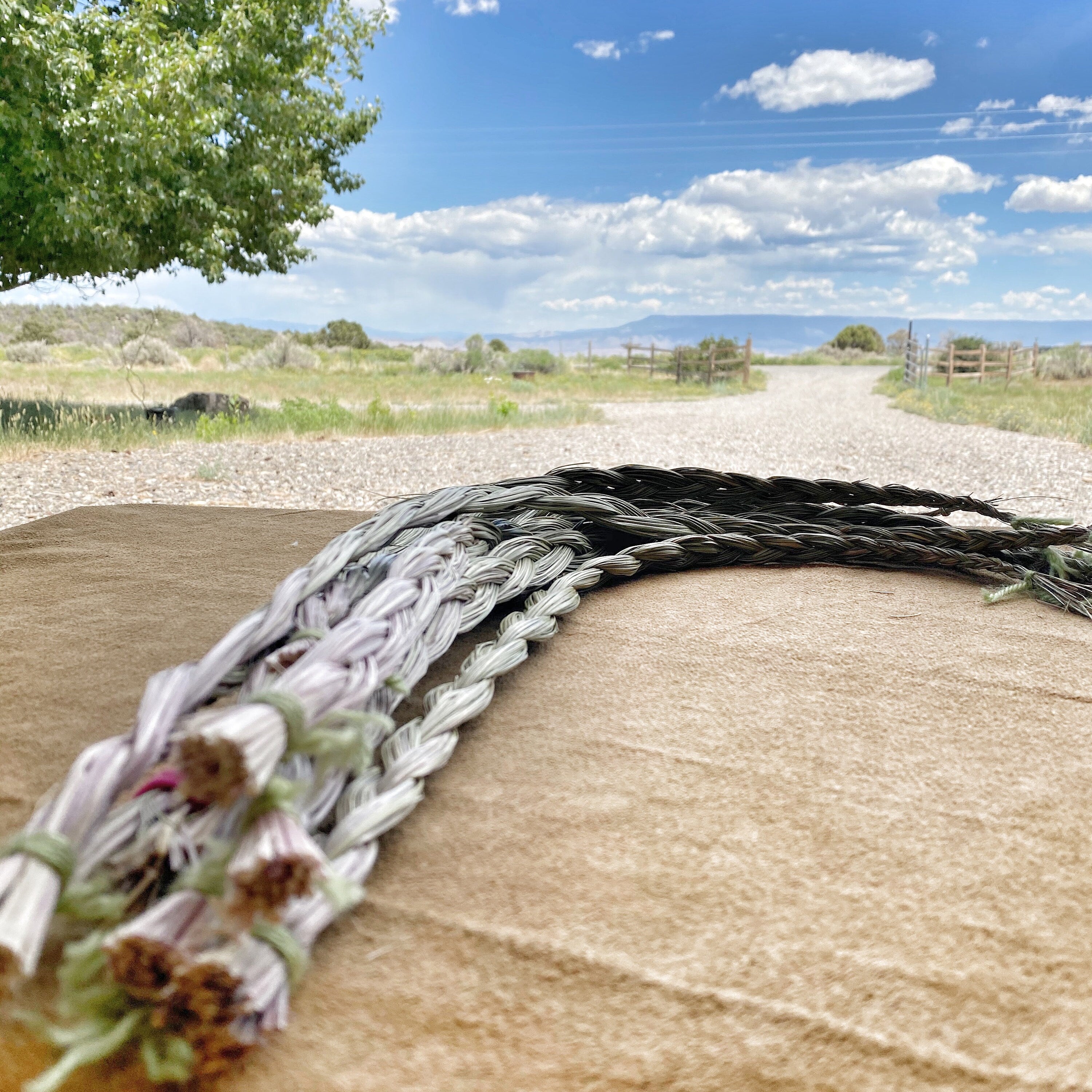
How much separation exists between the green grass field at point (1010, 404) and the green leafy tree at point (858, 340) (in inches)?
697

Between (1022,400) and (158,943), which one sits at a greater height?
(1022,400)

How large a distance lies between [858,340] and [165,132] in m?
30.7

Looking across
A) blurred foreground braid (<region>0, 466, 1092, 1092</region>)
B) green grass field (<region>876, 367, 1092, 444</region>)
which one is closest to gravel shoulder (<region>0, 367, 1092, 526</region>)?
green grass field (<region>876, 367, 1092, 444</region>)

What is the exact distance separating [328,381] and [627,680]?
42.7 ft

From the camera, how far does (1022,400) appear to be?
1063 centimetres

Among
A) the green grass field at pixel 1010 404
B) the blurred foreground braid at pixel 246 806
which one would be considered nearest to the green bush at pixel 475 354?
the green grass field at pixel 1010 404

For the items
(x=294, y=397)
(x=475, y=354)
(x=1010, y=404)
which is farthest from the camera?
(x=475, y=354)

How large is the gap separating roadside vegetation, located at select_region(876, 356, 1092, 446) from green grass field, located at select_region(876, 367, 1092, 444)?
11mm

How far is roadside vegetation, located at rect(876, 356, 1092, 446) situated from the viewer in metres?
7.38

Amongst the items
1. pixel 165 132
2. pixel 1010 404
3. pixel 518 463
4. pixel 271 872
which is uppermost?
pixel 165 132

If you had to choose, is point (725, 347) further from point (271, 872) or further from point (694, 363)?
point (271, 872)

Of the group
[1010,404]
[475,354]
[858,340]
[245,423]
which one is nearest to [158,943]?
[245,423]

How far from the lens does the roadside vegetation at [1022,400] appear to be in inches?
291

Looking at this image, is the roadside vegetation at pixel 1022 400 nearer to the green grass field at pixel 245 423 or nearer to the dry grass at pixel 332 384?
the dry grass at pixel 332 384
